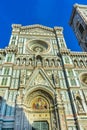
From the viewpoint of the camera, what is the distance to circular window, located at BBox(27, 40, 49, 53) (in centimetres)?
1847

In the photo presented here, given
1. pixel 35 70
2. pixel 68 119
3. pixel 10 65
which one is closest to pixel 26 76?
pixel 35 70

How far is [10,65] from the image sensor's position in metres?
14.8

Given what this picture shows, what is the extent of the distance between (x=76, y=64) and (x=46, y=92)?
17.3 ft

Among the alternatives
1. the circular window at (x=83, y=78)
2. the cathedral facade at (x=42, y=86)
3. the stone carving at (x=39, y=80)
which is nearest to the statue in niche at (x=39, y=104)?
the cathedral facade at (x=42, y=86)

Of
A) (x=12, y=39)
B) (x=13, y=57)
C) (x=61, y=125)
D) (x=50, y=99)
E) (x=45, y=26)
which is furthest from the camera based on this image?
(x=45, y=26)

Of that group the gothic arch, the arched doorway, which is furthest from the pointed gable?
the arched doorway

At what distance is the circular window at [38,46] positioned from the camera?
60.6ft

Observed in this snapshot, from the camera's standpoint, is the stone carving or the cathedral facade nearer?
the cathedral facade

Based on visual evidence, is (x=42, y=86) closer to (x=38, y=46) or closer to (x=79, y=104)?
(x=79, y=104)

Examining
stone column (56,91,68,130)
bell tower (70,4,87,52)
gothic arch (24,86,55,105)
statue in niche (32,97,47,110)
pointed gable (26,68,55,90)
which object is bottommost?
stone column (56,91,68,130)

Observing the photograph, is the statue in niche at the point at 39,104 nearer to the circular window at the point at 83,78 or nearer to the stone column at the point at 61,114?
the stone column at the point at 61,114

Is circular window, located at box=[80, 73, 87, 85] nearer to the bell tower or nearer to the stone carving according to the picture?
the stone carving

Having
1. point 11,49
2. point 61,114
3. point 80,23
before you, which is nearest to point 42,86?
point 61,114

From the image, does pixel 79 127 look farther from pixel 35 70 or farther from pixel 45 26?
pixel 45 26
